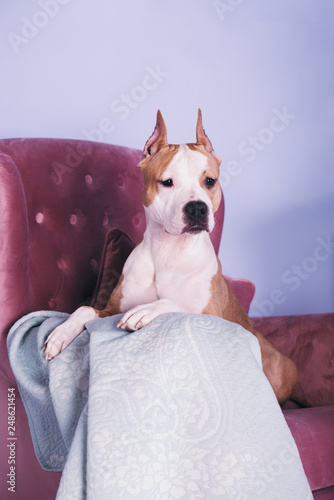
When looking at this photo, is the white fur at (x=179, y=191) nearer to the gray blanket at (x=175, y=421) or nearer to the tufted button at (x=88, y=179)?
the gray blanket at (x=175, y=421)

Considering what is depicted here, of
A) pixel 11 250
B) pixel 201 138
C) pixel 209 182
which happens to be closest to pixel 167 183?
pixel 209 182

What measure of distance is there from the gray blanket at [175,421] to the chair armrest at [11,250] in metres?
0.49

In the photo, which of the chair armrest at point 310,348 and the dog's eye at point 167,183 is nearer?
the dog's eye at point 167,183

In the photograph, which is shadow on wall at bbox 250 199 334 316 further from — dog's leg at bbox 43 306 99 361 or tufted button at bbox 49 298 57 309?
dog's leg at bbox 43 306 99 361

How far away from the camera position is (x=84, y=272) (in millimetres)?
2094

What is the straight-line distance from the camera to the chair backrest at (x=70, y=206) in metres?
1.96

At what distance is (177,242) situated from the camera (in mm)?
1718

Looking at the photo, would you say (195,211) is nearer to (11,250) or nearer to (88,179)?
(11,250)

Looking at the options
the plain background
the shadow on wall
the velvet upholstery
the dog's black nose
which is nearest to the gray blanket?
the dog's black nose

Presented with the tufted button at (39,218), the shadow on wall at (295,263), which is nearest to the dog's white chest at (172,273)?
the tufted button at (39,218)

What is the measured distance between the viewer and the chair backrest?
1963 millimetres

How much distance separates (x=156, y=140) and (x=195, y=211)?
39 cm

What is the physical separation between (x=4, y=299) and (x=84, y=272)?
490mm

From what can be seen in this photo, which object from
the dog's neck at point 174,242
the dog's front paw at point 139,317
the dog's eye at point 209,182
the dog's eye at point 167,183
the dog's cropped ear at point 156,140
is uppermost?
the dog's cropped ear at point 156,140
